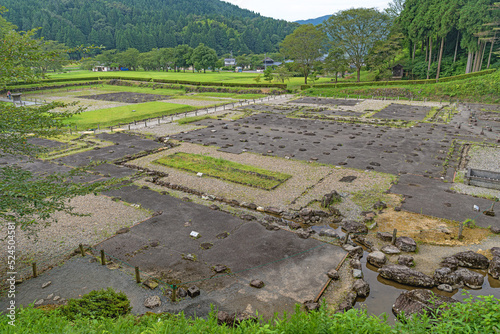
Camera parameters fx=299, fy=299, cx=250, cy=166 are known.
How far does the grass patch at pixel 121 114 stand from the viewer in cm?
3844

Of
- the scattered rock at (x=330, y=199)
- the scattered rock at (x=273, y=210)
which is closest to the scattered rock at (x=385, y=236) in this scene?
the scattered rock at (x=330, y=199)

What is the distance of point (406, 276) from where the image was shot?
11.8m

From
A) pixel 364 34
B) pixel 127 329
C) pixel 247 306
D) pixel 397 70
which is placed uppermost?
pixel 364 34

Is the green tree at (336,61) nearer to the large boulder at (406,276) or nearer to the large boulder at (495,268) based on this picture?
the large boulder at (495,268)

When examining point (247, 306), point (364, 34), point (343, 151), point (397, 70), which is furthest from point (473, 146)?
point (397, 70)

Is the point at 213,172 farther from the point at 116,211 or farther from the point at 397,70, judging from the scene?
the point at 397,70

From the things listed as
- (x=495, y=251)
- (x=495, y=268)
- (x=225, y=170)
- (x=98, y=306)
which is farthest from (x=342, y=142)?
(x=98, y=306)

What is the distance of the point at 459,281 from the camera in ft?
38.1

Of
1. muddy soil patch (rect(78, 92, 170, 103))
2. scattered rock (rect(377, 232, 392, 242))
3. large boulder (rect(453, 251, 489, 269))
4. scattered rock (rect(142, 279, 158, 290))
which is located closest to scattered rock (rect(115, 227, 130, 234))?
scattered rock (rect(142, 279, 158, 290))

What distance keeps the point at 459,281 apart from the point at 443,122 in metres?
33.7

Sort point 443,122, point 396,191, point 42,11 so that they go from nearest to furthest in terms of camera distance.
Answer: point 396,191 → point 443,122 → point 42,11

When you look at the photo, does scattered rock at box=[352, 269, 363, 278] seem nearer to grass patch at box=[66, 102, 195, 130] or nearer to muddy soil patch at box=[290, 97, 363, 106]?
grass patch at box=[66, 102, 195, 130]

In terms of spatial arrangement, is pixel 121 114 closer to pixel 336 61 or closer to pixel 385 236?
pixel 385 236

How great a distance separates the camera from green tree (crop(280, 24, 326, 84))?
7388 centimetres
